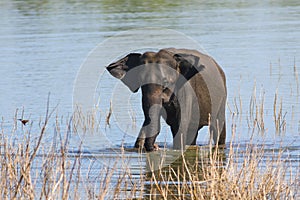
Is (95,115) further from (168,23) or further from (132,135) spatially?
(168,23)

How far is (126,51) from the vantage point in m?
22.8

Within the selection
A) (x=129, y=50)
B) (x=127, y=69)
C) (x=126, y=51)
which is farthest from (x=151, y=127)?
(x=126, y=51)

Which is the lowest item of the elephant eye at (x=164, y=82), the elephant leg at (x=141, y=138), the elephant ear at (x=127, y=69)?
the elephant leg at (x=141, y=138)

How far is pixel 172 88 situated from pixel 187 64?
387 millimetres

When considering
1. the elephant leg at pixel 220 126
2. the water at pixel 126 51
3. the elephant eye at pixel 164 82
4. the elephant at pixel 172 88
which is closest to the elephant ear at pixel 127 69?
the elephant at pixel 172 88

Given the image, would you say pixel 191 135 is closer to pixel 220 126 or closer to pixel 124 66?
pixel 220 126

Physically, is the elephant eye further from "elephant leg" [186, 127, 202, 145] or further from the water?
"elephant leg" [186, 127, 202, 145]

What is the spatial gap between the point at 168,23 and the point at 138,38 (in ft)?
14.1

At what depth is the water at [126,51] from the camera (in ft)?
49.5

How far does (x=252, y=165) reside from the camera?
8648mm

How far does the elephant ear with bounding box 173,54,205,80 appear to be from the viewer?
12.6 m

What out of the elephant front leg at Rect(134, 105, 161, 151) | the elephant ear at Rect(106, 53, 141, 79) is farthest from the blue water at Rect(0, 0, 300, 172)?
the elephant ear at Rect(106, 53, 141, 79)

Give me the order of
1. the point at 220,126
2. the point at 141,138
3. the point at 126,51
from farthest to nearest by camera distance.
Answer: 1. the point at 126,51
2. the point at 220,126
3. the point at 141,138

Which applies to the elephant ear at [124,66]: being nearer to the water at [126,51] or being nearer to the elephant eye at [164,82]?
the elephant eye at [164,82]
